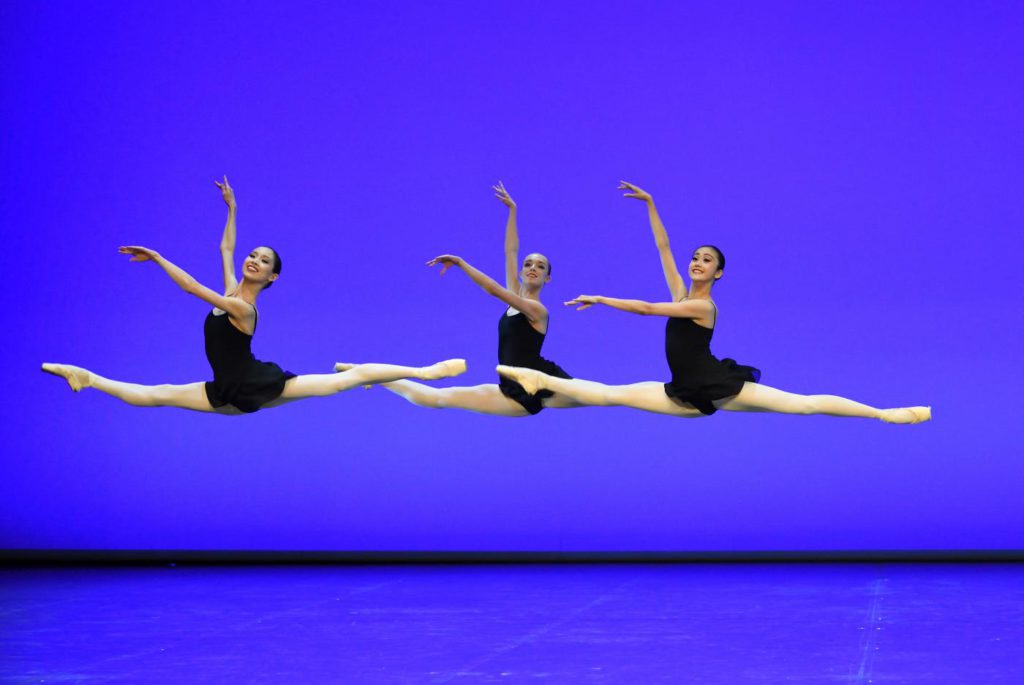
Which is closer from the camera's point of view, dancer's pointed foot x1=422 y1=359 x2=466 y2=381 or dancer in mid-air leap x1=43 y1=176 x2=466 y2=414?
dancer in mid-air leap x1=43 y1=176 x2=466 y2=414

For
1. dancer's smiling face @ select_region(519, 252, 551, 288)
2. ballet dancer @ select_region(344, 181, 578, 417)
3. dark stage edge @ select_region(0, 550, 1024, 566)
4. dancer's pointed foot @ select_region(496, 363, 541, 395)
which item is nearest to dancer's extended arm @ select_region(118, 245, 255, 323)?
ballet dancer @ select_region(344, 181, 578, 417)

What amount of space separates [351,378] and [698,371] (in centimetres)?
193

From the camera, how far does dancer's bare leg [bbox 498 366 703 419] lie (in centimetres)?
781

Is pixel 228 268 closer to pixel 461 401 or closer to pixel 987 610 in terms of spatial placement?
pixel 461 401

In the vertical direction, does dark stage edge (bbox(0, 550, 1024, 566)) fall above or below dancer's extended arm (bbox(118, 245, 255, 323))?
below

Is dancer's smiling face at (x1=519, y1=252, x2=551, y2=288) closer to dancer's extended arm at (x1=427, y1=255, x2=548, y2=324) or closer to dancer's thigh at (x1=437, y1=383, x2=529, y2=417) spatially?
dancer's extended arm at (x1=427, y1=255, x2=548, y2=324)

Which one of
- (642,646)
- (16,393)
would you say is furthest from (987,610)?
(16,393)

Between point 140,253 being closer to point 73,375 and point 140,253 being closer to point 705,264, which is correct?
point 73,375

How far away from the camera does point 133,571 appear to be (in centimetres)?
1179

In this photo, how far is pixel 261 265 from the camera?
25.5ft

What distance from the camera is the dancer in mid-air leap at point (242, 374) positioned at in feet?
25.4

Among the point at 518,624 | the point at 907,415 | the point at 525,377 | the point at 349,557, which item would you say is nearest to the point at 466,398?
the point at 525,377

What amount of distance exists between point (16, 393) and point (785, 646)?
680 cm

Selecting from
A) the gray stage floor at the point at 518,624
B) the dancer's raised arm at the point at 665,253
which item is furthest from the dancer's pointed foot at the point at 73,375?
the dancer's raised arm at the point at 665,253
